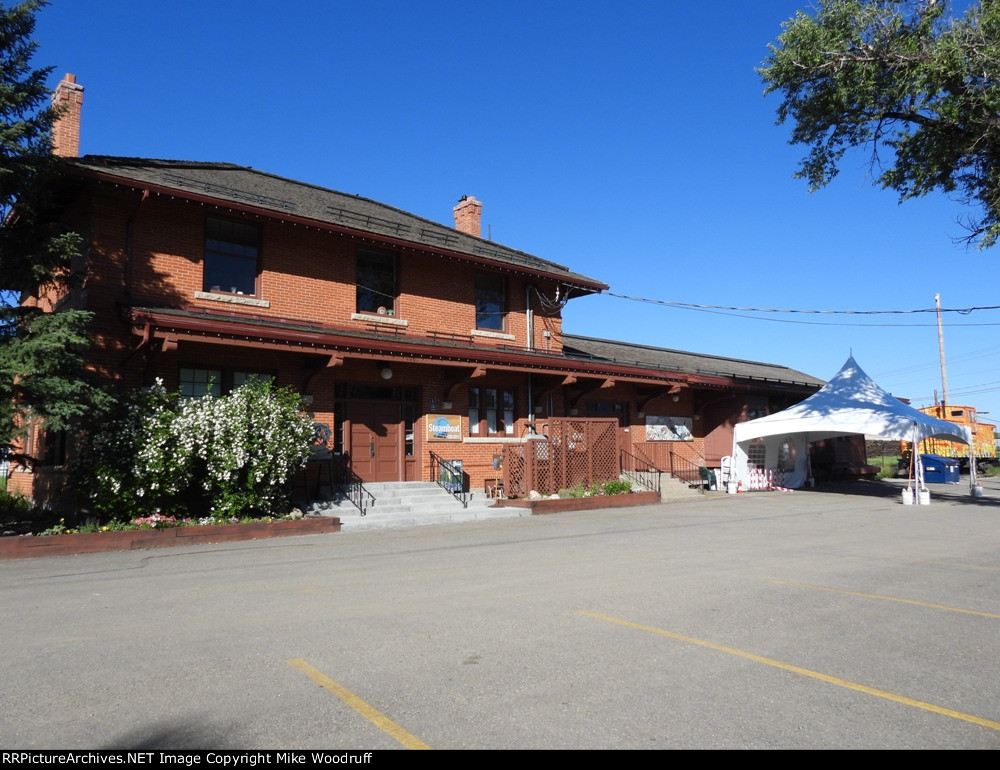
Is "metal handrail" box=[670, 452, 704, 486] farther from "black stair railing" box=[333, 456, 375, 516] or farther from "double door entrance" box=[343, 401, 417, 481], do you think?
"black stair railing" box=[333, 456, 375, 516]

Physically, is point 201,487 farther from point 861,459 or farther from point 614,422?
point 861,459

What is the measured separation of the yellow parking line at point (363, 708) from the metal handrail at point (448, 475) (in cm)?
1213

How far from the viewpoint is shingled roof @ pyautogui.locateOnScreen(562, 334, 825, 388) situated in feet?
82.3

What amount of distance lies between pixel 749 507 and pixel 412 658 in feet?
47.5

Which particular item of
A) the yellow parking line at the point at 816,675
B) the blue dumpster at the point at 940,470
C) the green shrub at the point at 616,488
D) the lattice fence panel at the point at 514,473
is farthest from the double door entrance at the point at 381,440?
the blue dumpster at the point at 940,470

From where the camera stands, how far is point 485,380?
19422mm

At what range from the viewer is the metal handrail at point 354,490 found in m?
15.2

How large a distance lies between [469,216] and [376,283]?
736cm

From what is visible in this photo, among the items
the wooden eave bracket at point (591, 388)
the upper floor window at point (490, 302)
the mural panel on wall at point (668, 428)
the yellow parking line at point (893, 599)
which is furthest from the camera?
the mural panel on wall at point (668, 428)

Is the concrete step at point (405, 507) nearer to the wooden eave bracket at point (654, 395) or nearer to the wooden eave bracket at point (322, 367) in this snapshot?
the wooden eave bracket at point (322, 367)

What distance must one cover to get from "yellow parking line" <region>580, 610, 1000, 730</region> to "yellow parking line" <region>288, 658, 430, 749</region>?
104 inches

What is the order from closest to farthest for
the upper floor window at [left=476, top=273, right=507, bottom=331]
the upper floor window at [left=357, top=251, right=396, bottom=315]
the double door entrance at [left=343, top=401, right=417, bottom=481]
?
the double door entrance at [left=343, top=401, right=417, bottom=481] < the upper floor window at [left=357, top=251, right=396, bottom=315] < the upper floor window at [left=476, top=273, right=507, bottom=331]

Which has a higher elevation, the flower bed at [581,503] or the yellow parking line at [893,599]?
the flower bed at [581,503]

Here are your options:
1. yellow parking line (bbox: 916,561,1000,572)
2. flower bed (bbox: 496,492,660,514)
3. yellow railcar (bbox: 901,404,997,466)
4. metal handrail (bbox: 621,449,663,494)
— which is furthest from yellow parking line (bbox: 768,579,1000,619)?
yellow railcar (bbox: 901,404,997,466)
